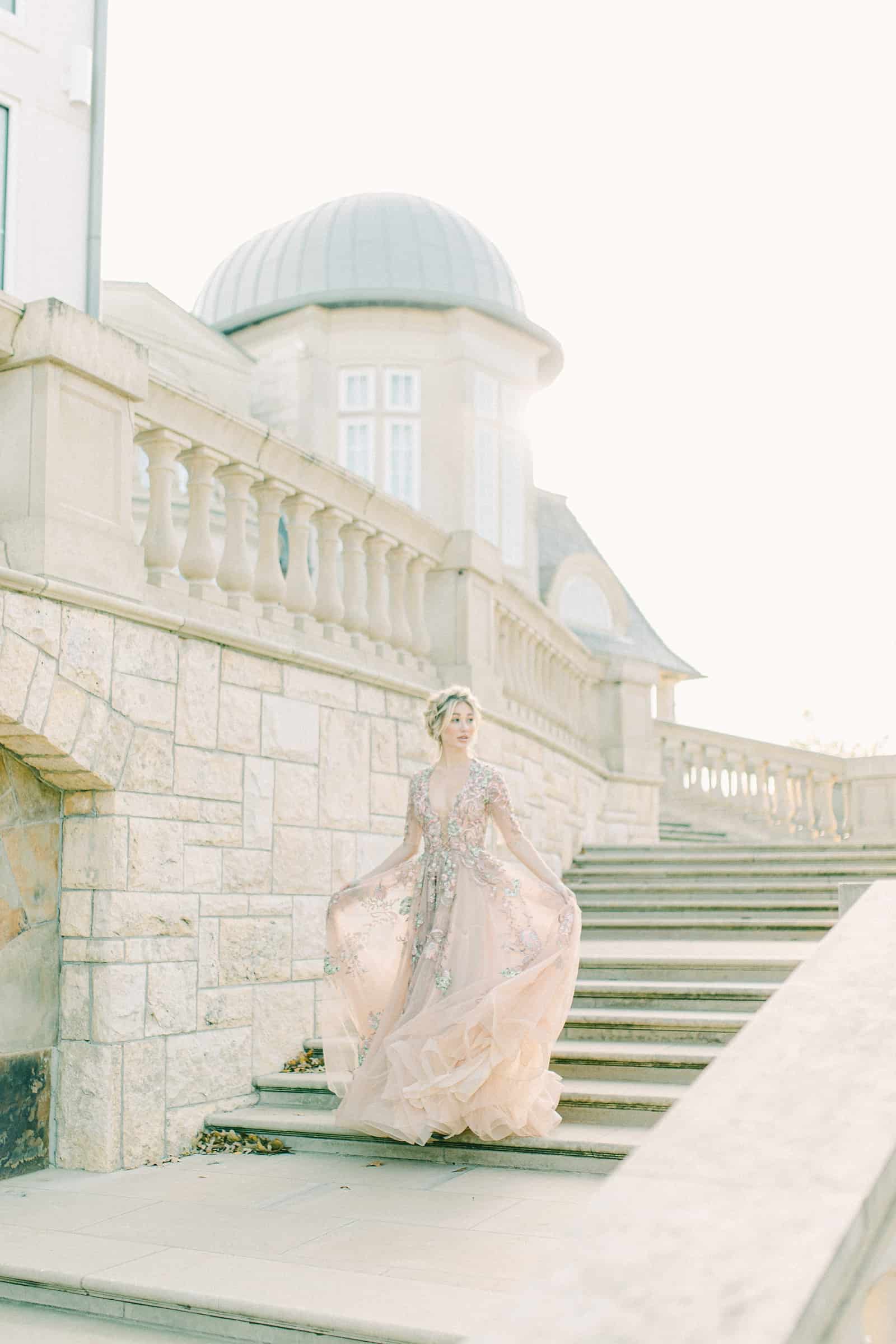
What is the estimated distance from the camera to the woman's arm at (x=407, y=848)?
18.8 ft

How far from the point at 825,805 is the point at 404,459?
316 inches

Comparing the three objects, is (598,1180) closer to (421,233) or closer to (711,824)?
(711,824)

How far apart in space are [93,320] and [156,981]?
286cm

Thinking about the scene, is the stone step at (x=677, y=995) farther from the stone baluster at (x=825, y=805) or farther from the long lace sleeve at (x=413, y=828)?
the stone baluster at (x=825, y=805)

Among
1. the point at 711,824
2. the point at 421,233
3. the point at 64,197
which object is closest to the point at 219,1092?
the point at 64,197

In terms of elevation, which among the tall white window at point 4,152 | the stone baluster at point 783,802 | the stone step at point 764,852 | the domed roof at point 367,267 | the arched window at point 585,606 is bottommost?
the stone step at point 764,852

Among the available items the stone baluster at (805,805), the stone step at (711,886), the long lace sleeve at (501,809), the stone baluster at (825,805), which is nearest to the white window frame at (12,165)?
the stone step at (711,886)

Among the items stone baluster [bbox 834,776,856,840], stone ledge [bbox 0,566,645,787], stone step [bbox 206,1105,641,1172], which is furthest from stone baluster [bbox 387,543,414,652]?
stone baluster [bbox 834,776,856,840]

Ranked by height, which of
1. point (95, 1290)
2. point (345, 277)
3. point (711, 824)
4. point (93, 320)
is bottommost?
point (95, 1290)

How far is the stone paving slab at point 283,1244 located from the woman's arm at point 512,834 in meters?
1.19

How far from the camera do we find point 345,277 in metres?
19.2

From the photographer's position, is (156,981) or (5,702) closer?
(5,702)

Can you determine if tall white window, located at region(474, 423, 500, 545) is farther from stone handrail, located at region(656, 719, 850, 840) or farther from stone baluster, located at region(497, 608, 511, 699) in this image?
stone baluster, located at region(497, 608, 511, 699)

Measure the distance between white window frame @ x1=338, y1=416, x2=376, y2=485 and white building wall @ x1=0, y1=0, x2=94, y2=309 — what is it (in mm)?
8208
